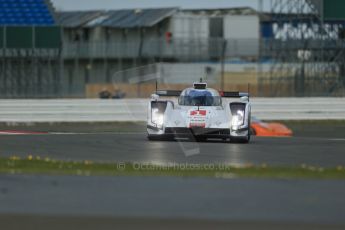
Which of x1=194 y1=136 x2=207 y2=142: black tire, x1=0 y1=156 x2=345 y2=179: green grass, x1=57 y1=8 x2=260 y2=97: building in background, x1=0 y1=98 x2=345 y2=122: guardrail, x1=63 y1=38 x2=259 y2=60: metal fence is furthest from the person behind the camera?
x1=57 y1=8 x2=260 y2=97: building in background

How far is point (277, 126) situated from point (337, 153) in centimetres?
1028

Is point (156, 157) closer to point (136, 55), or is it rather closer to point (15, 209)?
point (15, 209)

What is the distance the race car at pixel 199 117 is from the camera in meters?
16.3

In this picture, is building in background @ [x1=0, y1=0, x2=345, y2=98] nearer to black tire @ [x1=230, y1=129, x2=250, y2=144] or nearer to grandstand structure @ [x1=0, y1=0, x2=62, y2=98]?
grandstand structure @ [x1=0, y1=0, x2=62, y2=98]

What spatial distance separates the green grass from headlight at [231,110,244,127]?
16.2 ft

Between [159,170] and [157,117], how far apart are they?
576 cm

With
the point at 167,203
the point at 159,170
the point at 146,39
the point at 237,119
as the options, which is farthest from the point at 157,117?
the point at 146,39

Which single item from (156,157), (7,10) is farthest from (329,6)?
(156,157)

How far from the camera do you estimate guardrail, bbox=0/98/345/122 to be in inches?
970

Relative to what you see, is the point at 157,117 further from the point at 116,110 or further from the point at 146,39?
the point at 146,39

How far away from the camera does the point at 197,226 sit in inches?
282

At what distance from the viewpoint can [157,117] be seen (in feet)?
54.8

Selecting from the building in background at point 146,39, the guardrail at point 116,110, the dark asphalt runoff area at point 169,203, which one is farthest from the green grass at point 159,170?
the building in background at point 146,39

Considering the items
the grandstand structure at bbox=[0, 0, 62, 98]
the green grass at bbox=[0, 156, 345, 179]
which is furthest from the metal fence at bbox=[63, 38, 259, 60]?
the green grass at bbox=[0, 156, 345, 179]
